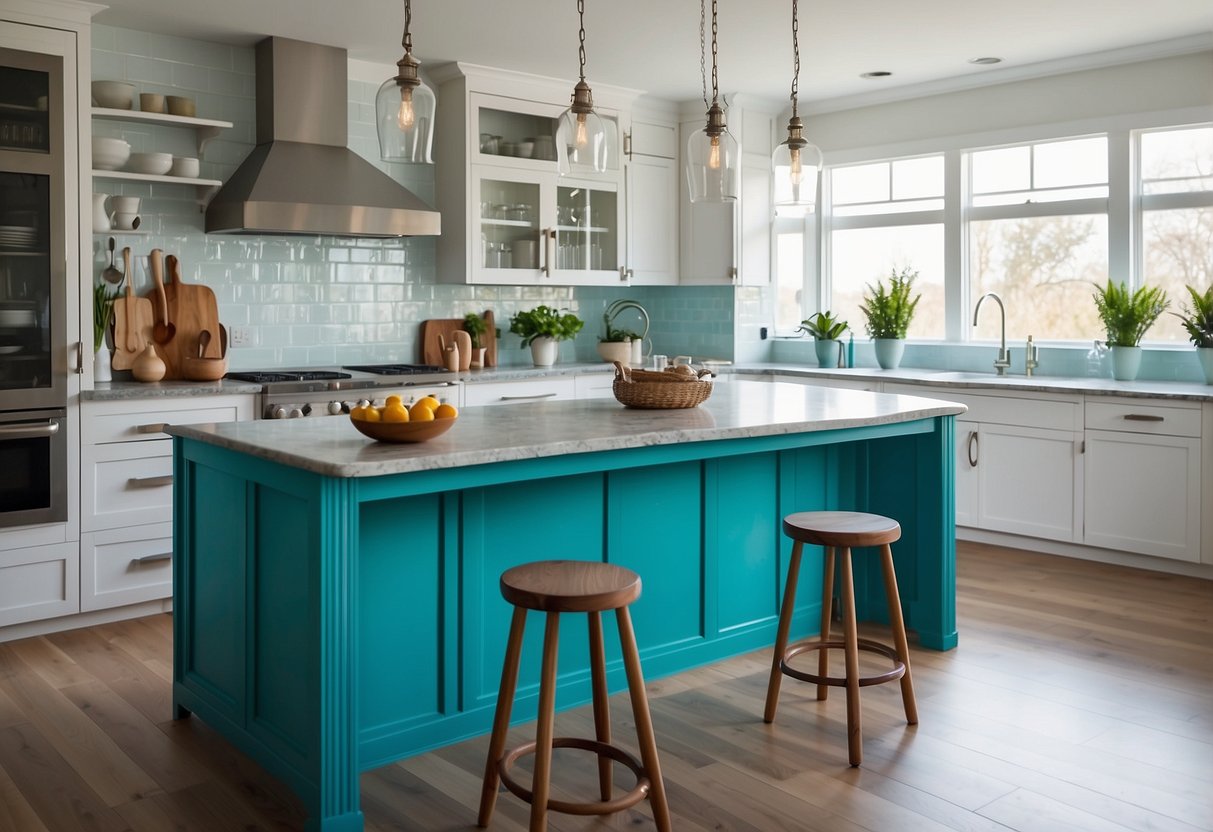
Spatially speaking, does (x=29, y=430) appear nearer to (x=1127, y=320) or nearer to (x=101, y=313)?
(x=101, y=313)

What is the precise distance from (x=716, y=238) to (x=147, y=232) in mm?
3403

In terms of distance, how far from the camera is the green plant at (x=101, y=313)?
4.80 m

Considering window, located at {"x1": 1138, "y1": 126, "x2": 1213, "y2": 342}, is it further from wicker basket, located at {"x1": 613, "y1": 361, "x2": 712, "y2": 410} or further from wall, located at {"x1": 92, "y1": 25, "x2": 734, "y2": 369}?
wall, located at {"x1": 92, "y1": 25, "x2": 734, "y2": 369}

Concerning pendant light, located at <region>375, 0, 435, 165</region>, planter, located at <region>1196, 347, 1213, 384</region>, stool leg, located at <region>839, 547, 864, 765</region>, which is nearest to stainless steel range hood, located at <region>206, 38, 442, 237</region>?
pendant light, located at <region>375, 0, 435, 165</region>

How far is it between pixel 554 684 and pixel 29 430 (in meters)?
2.82

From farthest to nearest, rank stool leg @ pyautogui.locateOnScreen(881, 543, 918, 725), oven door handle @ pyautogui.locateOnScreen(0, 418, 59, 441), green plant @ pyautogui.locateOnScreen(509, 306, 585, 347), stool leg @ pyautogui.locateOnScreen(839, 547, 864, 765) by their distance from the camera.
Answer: green plant @ pyautogui.locateOnScreen(509, 306, 585, 347) → oven door handle @ pyautogui.locateOnScreen(0, 418, 59, 441) → stool leg @ pyautogui.locateOnScreen(881, 543, 918, 725) → stool leg @ pyautogui.locateOnScreen(839, 547, 864, 765)

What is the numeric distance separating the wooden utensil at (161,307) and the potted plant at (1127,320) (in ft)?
15.0

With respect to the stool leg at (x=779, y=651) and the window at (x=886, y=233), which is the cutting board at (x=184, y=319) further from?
the window at (x=886, y=233)

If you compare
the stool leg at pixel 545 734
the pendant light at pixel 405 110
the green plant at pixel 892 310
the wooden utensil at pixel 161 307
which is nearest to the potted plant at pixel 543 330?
the green plant at pixel 892 310

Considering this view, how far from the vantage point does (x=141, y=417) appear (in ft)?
14.9

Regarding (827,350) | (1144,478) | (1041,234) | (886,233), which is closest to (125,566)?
(827,350)

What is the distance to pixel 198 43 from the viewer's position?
525cm

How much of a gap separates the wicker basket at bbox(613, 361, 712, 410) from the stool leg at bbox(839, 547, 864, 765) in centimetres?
→ 81

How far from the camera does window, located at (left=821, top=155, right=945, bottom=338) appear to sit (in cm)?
667
